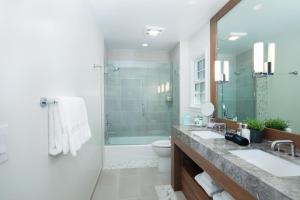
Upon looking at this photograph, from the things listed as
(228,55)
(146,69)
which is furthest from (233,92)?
(146,69)

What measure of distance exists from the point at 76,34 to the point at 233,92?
1911mm

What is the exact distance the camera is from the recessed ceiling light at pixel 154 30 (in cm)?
306

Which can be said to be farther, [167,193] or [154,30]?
[154,30]

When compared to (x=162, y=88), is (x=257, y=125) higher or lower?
lower

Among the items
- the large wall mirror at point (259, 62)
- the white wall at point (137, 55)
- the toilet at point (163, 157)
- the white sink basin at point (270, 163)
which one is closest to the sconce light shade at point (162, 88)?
the white wall at point (137, 55)

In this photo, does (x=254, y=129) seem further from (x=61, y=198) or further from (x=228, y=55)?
(x=61, y=198)

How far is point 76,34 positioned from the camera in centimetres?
177

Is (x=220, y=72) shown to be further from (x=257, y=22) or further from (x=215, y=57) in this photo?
(x=257, y=22)

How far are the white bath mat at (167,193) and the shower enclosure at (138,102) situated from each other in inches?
63.4

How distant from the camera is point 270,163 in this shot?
131cm

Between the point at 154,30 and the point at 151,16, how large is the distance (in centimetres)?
49

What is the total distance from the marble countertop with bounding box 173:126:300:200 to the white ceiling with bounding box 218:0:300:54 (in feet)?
3.36

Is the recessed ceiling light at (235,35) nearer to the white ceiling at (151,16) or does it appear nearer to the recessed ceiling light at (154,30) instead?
the white ceiling at (151,16)

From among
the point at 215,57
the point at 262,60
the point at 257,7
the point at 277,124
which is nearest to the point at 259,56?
the point at 262,60
